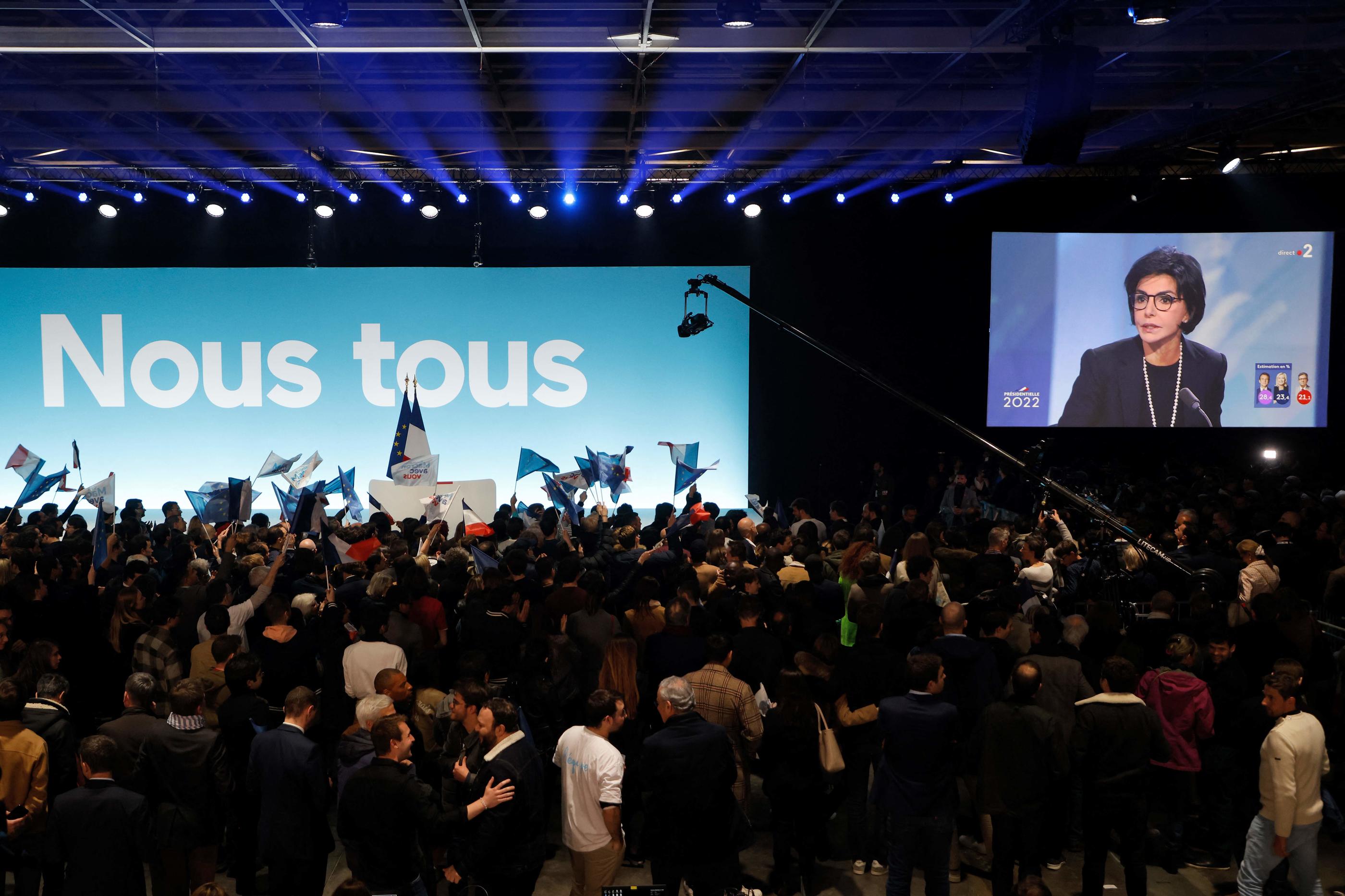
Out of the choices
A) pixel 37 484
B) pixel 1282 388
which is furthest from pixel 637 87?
pixel 1282 388

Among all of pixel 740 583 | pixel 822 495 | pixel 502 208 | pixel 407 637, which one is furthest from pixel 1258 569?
pixel 502 208

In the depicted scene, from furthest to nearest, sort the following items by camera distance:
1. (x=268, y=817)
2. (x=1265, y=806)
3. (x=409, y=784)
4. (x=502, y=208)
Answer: (x=502, y=208) → (x=1265, y=806) → (x=268, y=817) → (x=409, y=784)

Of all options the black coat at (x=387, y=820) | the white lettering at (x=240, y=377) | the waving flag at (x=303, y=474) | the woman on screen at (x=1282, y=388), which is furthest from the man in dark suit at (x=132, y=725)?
the woman on screen at (x=1282, y=388)

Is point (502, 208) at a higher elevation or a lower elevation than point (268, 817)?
higher

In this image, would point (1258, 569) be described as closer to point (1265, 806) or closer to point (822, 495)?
point (1265, 806)

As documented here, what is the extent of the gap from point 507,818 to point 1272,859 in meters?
3.65

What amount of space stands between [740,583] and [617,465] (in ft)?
15.4

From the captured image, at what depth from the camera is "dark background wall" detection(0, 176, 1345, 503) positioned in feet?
53.4

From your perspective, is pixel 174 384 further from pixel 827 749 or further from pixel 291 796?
pixel 827 749

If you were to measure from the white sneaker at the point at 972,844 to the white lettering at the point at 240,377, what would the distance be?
43.9 feet

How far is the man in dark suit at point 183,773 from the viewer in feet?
15.8

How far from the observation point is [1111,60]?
11.4 metres

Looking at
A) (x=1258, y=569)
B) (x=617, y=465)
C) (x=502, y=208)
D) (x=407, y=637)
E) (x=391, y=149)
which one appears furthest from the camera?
(x=502, y=208)

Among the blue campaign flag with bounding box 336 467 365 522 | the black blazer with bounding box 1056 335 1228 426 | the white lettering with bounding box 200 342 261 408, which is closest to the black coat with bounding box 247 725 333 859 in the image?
the blue campaign flag with bounding box 336 467 365 522
